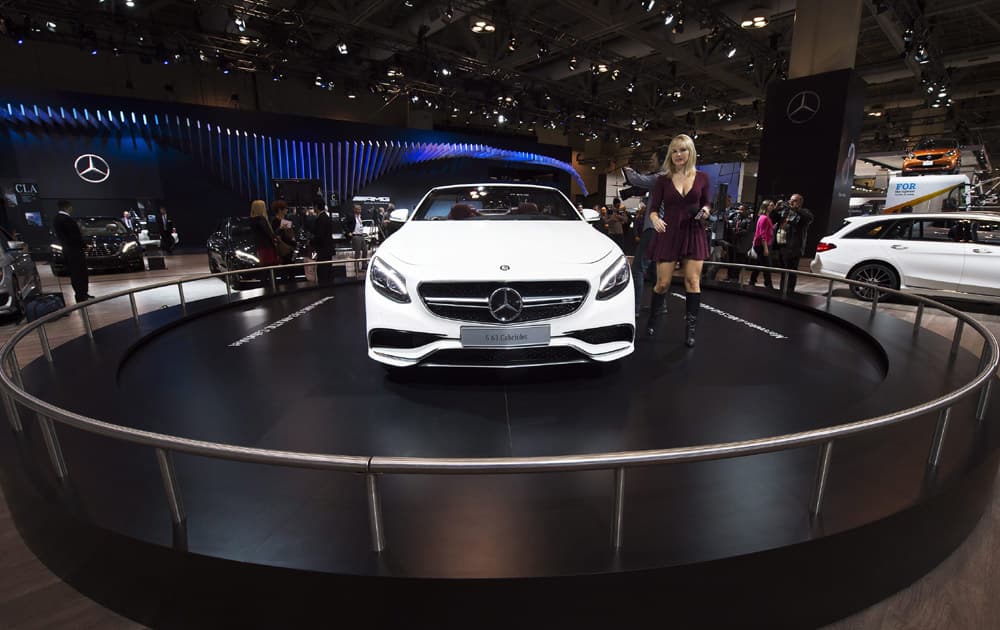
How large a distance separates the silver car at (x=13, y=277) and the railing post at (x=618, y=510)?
296 inches

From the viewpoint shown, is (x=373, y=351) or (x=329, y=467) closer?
(x=329, y=467)

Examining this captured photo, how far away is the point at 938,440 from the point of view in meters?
1.71

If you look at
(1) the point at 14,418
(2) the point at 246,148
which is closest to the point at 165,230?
(2) the point at 246,148

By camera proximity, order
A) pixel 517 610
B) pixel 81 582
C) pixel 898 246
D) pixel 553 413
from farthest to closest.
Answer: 1. pixel 898 246
2. pixel 553 413
3. pixel 81 582
4. pixel 517 610

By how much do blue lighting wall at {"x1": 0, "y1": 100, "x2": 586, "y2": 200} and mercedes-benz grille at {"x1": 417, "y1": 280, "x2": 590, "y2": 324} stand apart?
14.7 metres

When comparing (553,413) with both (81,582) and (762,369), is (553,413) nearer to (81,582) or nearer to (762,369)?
(762,369)

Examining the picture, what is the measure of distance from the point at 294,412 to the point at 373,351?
555 mm

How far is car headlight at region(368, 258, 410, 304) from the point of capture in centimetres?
260

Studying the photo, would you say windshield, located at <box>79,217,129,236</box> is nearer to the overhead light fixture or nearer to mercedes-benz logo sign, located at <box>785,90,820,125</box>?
the overhead light fixture

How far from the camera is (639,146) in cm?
2823

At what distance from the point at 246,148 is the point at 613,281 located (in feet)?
51.3

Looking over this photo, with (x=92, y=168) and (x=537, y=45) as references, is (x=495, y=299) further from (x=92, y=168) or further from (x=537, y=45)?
(x=92, y=168)

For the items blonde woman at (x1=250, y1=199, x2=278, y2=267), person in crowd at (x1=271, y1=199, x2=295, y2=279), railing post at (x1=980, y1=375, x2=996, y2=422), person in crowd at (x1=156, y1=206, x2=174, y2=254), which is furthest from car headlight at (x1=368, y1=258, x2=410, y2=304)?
person in crowd at (x1=156, y1=206, x2=174, y2=254)

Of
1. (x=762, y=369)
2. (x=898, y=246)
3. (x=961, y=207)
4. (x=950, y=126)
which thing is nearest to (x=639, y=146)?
(x=950, y=126)
